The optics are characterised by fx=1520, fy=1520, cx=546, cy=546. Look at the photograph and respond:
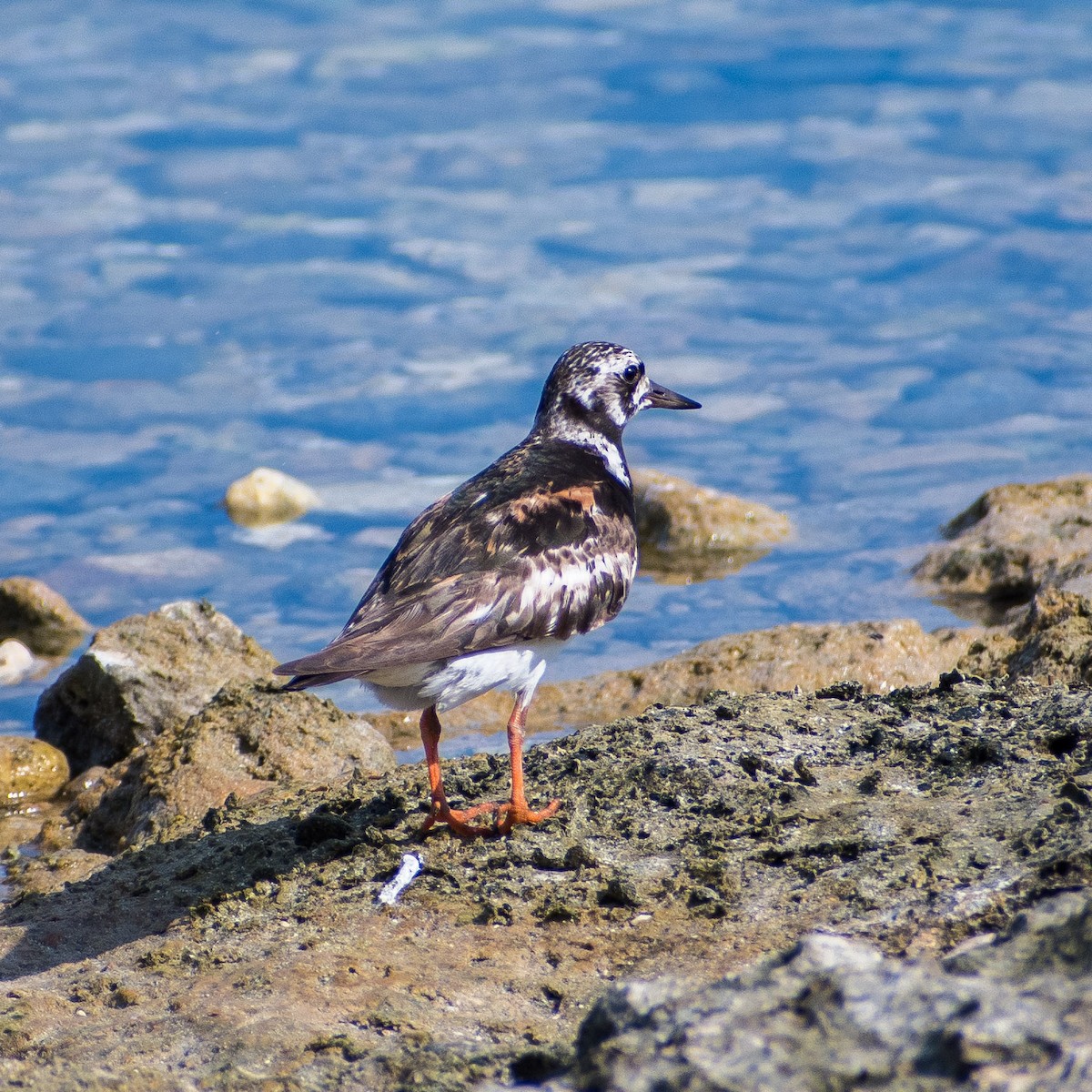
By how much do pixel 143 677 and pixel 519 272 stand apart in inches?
333

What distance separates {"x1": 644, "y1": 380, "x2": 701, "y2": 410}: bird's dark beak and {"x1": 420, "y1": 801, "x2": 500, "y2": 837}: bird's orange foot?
2421 mm

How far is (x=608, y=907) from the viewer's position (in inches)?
176

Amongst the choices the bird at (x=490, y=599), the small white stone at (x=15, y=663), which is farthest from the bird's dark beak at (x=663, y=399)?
the small white stone at (x=15, y=663)

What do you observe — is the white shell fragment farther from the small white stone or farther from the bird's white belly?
the small white stone

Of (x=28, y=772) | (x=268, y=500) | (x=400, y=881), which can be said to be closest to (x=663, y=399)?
(x=400, y=881)

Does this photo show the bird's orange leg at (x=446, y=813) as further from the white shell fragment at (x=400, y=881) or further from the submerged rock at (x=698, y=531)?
the submerged rock at (x=698, y=531)

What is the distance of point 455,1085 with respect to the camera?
11.1 feet

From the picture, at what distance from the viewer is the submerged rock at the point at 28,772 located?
7.44 meters

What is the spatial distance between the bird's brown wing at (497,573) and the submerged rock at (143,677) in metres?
2.24

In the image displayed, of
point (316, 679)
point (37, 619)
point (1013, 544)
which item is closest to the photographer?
point (316, 679)

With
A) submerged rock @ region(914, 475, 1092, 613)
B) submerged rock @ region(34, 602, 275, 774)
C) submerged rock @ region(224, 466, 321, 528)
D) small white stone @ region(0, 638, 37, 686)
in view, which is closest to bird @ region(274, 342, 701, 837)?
submerged rock @ region(34, 602, 275, 774)

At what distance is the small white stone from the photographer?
362 inches

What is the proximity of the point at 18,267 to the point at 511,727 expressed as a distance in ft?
38.1

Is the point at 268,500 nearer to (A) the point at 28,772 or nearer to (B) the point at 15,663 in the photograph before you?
(B) the point at 15,663
